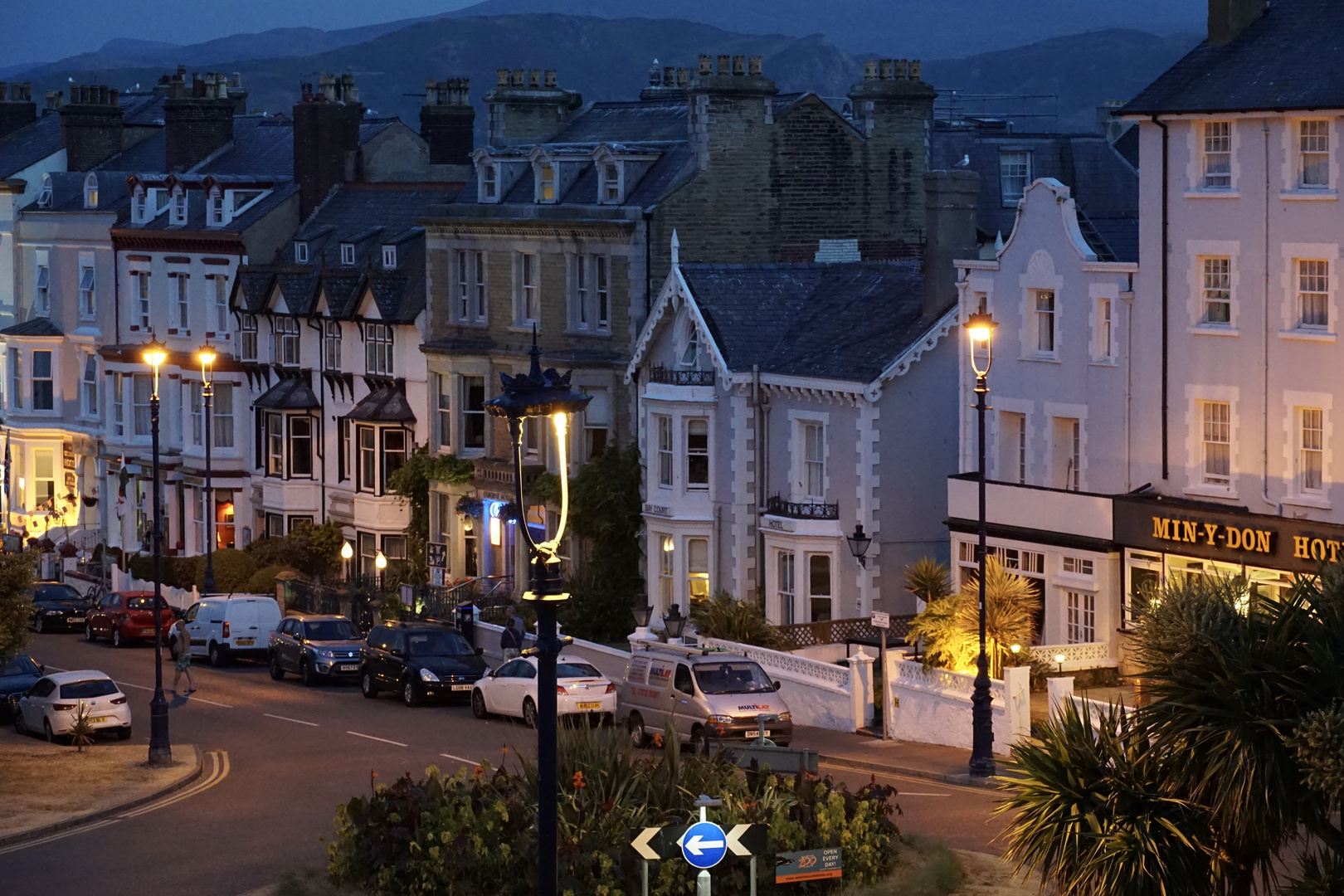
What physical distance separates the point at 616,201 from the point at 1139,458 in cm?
1847

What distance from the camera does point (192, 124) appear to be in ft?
261

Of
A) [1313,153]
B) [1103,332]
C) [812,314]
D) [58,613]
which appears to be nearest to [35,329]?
[58,613]

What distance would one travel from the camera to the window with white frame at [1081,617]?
4253 centimetres

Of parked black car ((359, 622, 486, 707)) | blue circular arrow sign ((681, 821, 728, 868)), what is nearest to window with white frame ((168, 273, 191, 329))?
parked black car ((359, 622, 486, 707))

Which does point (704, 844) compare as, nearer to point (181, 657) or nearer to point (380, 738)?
point (380, 738)

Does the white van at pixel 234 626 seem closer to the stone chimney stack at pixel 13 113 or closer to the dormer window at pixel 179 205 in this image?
the dormer window at pixel 179 205

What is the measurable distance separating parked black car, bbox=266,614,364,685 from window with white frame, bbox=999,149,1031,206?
2545cm

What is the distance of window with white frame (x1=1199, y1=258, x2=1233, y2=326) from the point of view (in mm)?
41000

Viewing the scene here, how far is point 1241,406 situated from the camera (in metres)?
40.5

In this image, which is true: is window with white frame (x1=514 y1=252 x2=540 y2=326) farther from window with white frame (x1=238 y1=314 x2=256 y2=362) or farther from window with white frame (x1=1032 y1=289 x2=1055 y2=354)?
window with white frame (x1=1032 y1=289 x2=1055 y2=354)

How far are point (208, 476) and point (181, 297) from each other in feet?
38.5

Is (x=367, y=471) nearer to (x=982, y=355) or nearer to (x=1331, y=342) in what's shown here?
(x=982, y=355)

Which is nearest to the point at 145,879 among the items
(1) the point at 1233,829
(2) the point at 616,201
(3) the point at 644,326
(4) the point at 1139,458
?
(1) the point at 1233,829

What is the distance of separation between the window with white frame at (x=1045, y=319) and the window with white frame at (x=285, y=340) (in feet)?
96.8
